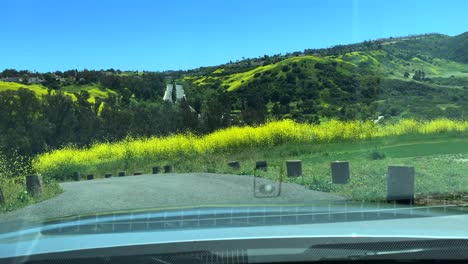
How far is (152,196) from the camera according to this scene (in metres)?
12.5

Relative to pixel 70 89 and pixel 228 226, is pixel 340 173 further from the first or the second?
pixel 70 89

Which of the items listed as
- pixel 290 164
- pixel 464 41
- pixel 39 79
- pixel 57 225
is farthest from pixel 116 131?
pixel 57 225

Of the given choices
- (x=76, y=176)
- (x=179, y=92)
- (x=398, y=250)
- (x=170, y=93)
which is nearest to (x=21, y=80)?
(x=170, y=93)

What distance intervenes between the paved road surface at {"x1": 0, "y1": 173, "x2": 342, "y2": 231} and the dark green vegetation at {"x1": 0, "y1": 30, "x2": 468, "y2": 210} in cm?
792

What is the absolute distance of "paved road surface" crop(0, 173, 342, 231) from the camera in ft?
35.1

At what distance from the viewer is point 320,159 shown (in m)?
19.0

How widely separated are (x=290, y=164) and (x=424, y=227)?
1207 cm

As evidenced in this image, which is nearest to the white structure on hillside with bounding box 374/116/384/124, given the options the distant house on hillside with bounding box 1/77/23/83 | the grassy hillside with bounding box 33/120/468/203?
the grassy hillside with bounding box 33/120/468/203

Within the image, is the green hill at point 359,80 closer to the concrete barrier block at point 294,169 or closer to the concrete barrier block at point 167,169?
the concrete barrier block at point 167,169

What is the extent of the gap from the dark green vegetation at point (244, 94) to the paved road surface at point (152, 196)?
792 cm

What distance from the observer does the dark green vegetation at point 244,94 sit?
23.1 meters

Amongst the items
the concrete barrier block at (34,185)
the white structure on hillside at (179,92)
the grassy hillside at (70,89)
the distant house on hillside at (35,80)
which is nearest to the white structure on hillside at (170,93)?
the white structure on hillside at (179,92)

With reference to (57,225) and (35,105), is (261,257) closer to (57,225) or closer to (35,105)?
(57,225)

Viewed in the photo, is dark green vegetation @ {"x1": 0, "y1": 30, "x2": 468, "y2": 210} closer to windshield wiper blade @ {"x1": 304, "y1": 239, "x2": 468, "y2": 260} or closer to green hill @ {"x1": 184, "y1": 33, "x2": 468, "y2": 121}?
green hill @ {"x1": 184, "y1": 33, "x2": 468, "y2": 121}
